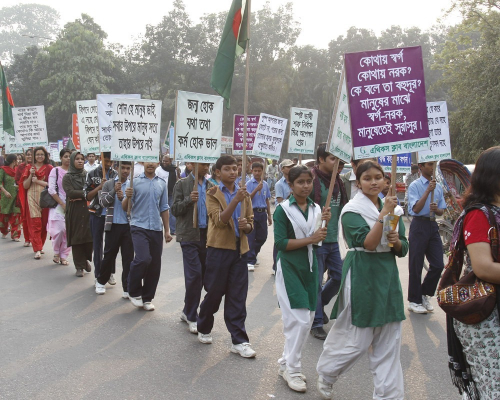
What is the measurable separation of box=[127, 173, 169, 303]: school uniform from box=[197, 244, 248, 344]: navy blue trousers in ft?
4.91

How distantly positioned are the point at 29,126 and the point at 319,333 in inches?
326

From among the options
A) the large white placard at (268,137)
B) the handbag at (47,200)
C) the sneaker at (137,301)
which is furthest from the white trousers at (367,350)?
the handbag at (47,200)

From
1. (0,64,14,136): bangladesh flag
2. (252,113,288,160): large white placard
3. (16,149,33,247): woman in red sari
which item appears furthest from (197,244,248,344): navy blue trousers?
(0,64,14,136): bangladesh flag

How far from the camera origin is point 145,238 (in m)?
6.76

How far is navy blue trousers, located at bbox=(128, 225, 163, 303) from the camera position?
21.7 feet

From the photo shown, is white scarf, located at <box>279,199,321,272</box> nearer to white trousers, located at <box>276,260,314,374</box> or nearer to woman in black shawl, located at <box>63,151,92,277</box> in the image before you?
white trousers, located at <box>276,260,314,374</box>

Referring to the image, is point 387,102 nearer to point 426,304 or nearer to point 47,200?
point 426,304

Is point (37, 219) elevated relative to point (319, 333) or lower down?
elevated

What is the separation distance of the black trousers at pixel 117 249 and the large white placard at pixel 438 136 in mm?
3774

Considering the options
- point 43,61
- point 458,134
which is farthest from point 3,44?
point 458,134

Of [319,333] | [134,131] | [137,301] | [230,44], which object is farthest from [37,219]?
[319,333]

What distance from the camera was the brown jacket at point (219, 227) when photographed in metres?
5.30

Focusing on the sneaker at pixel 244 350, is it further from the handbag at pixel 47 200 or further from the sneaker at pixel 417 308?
the handbag at pixel 47 200

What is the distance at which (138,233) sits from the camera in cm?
677
